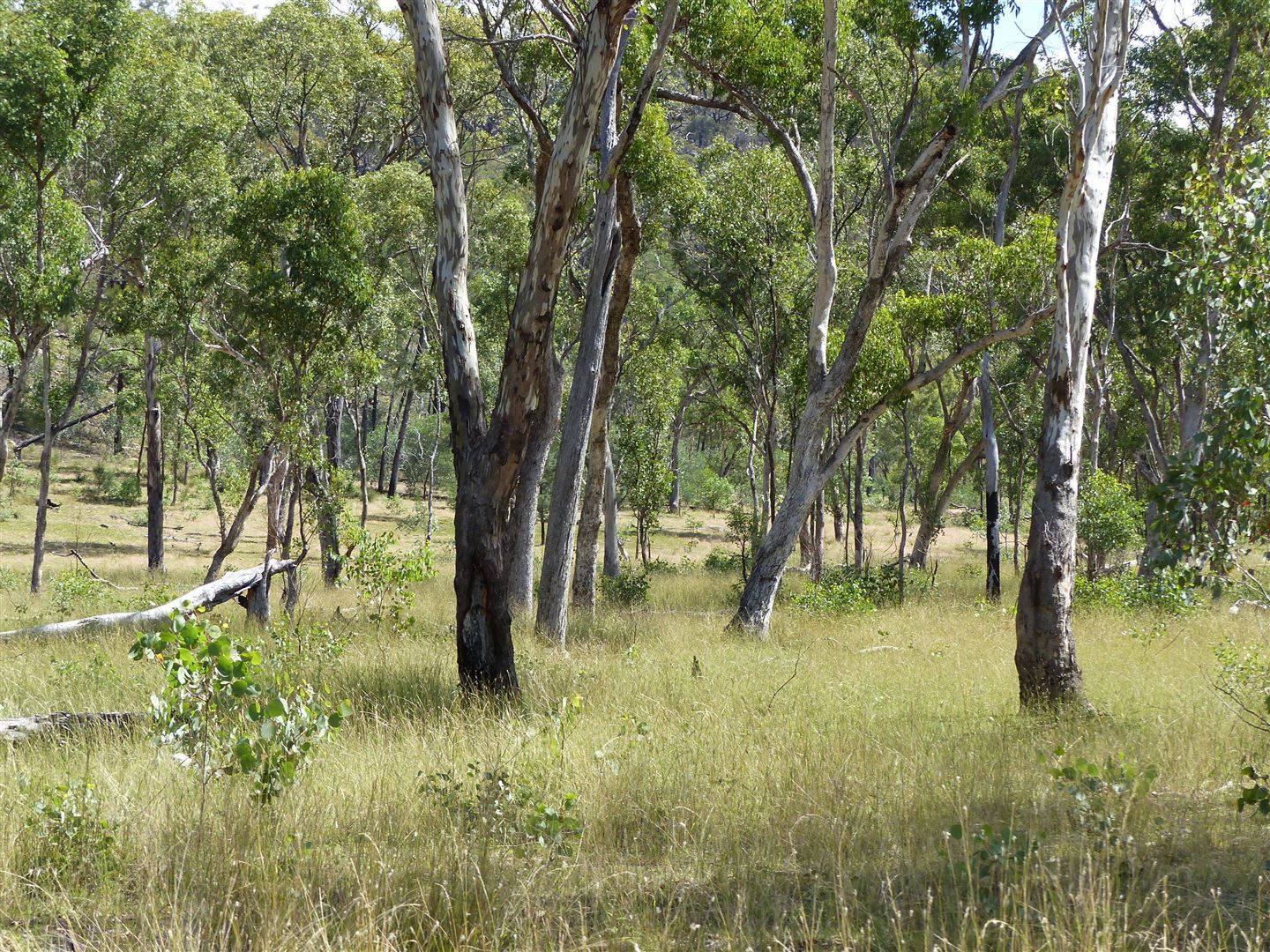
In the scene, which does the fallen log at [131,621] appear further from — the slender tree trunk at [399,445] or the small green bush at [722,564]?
Result: the slender tree trunk at [399,445]

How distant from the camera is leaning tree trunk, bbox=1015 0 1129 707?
6.48 m

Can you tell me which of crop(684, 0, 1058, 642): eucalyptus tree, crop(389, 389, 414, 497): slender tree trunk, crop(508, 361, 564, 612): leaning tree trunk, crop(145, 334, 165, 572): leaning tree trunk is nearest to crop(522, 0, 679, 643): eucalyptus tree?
crop(508, 361, 564, 612): leaning tree trunk

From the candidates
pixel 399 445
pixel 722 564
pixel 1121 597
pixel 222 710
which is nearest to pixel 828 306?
pixel 1121 597

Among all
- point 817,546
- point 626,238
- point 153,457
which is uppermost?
point 626,238

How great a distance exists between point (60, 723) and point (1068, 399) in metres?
6.76

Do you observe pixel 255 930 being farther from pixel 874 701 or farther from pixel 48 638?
pixel 48 638

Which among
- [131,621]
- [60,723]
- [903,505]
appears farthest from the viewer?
[903,505]

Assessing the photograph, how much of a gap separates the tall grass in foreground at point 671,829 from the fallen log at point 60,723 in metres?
0.22

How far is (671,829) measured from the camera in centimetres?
405

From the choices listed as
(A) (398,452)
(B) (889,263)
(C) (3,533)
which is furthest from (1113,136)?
(A) (398,452)

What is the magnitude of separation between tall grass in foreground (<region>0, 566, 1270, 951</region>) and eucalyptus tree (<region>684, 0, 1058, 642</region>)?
3.87 meters

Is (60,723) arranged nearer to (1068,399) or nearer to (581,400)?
(581,400)

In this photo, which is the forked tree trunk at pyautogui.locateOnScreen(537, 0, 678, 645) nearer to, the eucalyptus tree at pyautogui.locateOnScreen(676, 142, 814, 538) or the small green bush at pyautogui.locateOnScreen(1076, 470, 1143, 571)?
the eucalyptus tree at pyautogui.locateOnScreen(676, 142, 814, 538)

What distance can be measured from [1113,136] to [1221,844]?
512 cm
